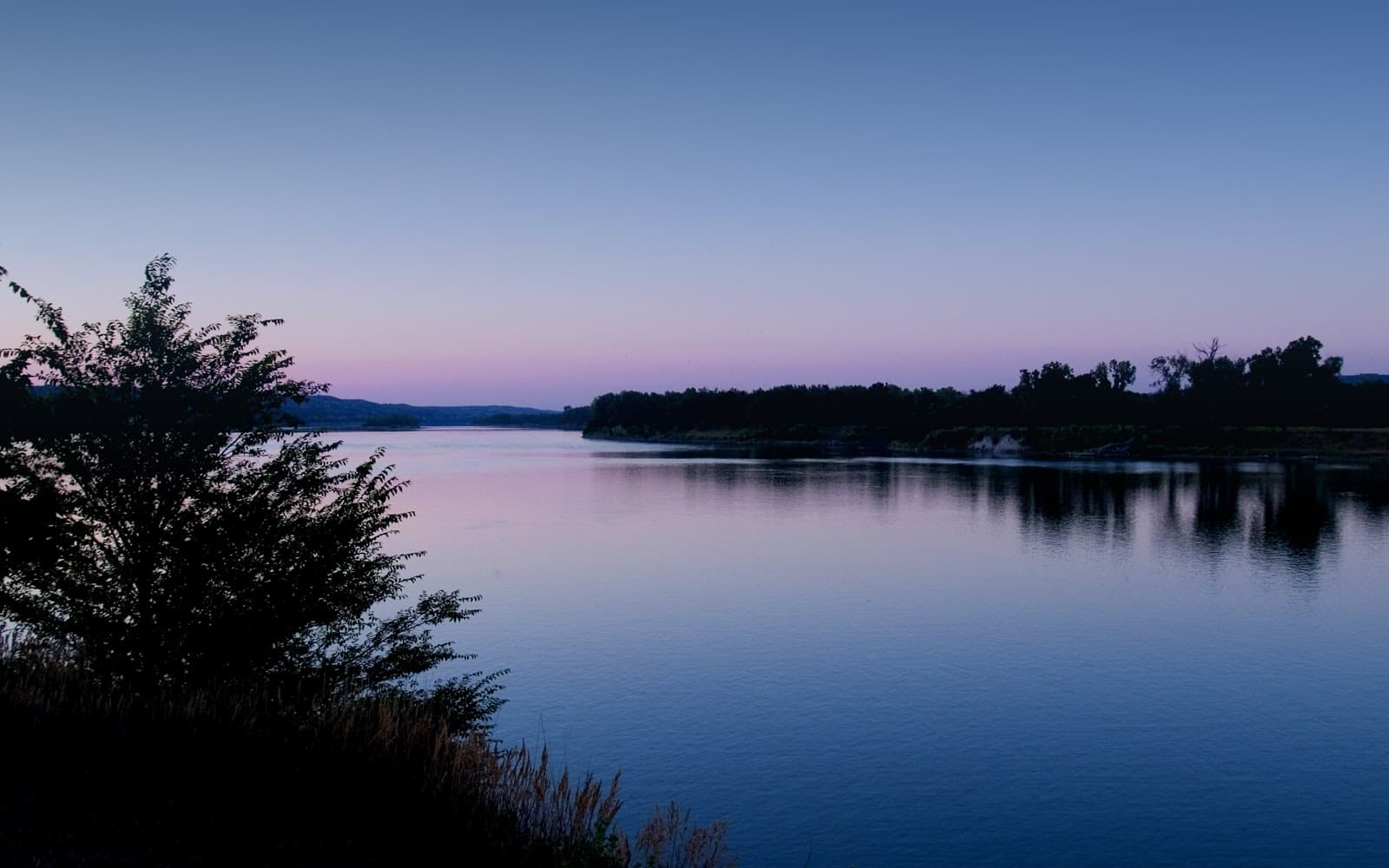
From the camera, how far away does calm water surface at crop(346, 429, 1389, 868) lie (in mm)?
22734

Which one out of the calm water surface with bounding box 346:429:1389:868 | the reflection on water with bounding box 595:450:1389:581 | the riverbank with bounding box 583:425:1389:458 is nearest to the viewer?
the calm water surface with bounding box 346:429:1389:868

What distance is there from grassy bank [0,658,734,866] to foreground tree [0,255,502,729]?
140 cm

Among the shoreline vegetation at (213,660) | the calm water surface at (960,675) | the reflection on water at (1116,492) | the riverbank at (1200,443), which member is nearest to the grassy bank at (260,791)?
the shoreline vegetation at (213,660)

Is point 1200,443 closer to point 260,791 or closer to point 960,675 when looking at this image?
point 960,675

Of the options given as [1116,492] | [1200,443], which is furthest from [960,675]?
[1200,443]

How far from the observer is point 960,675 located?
1359 inches

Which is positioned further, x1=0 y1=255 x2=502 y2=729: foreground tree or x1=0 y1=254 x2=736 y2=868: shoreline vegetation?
x1=0 y1=255 x2=502 y2=729: foreground tree

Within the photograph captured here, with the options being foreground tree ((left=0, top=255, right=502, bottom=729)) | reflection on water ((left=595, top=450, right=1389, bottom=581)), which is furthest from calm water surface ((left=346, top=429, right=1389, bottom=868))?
foreground tree ((left=0, top=255, right=502, bottom=729))

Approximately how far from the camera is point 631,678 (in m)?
33.7

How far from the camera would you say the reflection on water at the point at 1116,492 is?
70.8 metres

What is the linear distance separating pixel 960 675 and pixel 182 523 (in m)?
24.4

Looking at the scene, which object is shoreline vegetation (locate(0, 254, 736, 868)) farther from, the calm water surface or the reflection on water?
the reflection on water

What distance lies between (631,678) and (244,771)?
18389 millimetres

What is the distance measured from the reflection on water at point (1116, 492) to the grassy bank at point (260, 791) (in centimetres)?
5201
